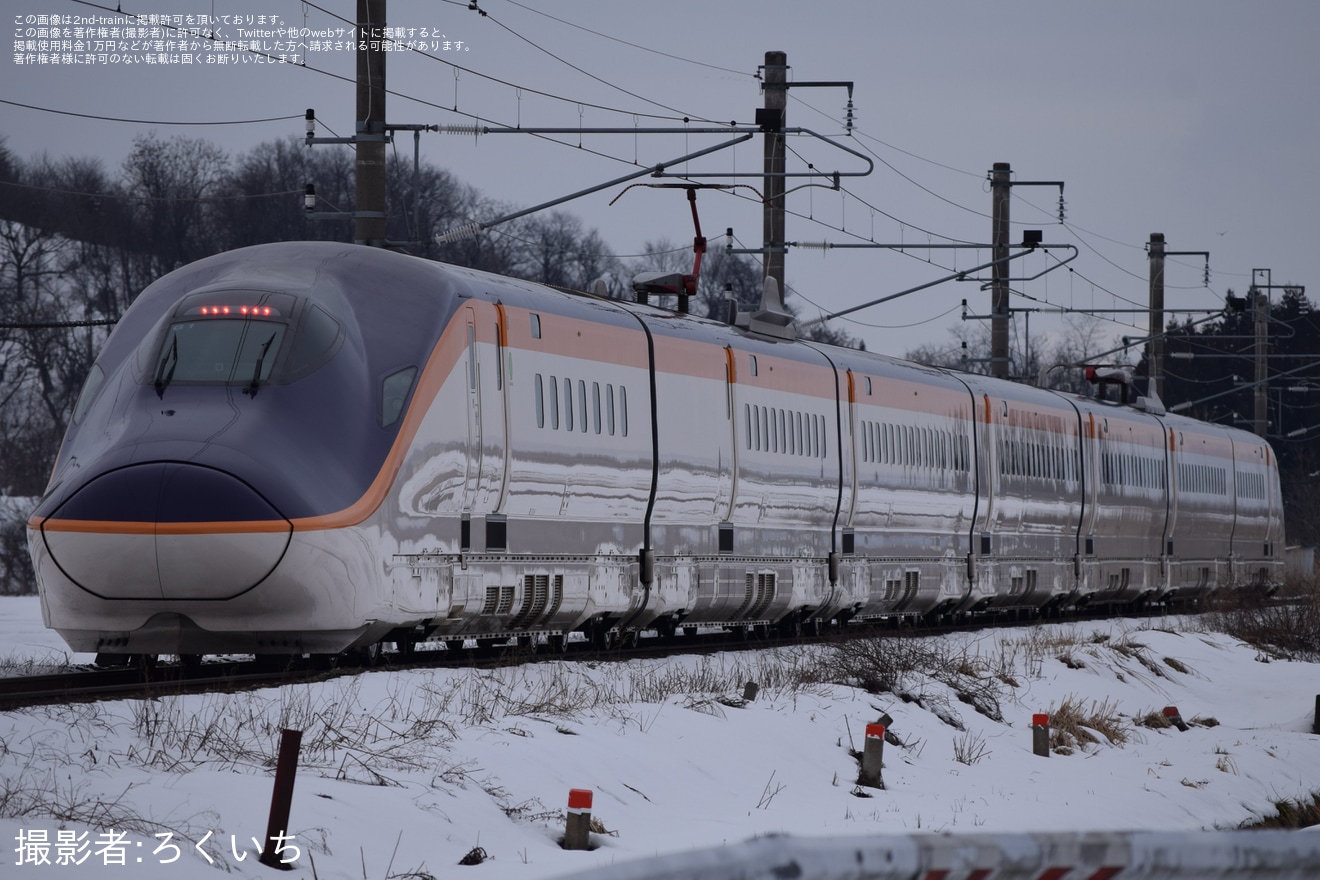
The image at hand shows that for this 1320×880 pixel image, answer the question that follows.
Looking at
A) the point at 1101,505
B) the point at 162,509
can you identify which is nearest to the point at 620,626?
the point at 162,509

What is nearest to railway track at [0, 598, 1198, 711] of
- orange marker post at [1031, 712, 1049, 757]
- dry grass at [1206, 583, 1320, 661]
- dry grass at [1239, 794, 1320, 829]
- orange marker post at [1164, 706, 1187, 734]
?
orange marker post at [1164, 706, 1187, 734]

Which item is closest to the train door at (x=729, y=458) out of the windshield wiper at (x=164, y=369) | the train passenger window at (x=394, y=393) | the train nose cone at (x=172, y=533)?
the train passenger window at (x=394, y=393)

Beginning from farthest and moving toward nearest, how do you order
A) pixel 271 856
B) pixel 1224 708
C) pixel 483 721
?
pixel 1224 708 < pixel 483 721 < pixel 271 856

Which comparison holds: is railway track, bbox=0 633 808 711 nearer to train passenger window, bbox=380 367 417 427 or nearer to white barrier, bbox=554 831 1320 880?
train passenger window, bbox=380 367 417 427

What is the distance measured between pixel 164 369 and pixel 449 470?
251 cm

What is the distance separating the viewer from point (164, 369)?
15656 millimetres

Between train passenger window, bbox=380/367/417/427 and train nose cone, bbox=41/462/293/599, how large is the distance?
5.24ft

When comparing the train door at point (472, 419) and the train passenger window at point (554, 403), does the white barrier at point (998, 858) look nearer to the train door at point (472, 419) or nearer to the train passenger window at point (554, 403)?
the train door at point (472, 419)

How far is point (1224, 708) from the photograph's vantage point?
2641cm

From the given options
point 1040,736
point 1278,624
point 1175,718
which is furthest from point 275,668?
point 1278,624

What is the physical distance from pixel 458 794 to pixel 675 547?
9.98 meters

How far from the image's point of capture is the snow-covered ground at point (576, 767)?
944cm

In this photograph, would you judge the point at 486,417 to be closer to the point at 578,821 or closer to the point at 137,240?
the point at 578,821

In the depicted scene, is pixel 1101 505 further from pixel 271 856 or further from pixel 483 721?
pixel 271 856
